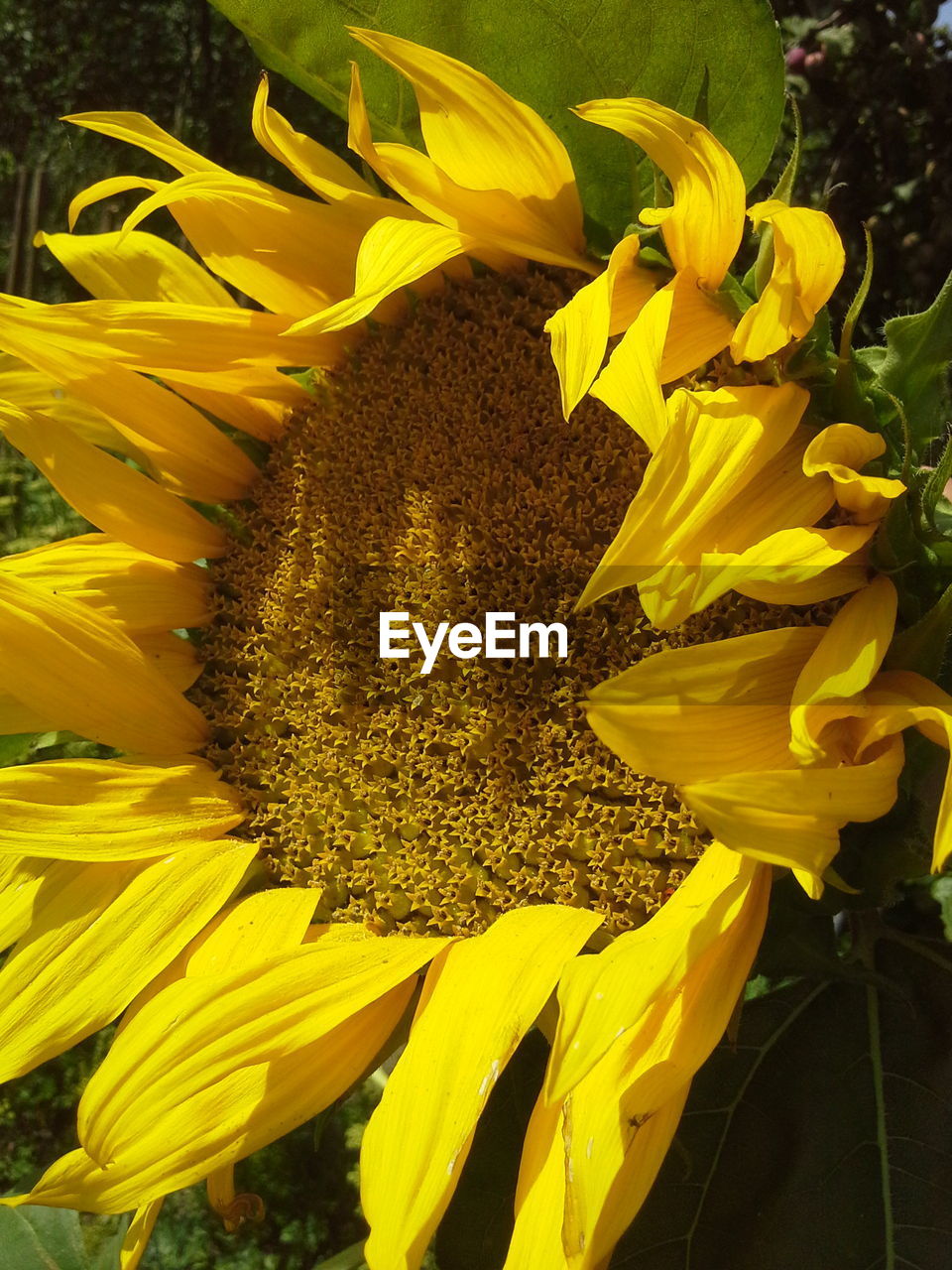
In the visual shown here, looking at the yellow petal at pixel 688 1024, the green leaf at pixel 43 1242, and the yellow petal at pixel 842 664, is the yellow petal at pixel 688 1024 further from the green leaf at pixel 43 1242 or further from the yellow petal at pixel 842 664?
the green leaf at pixel 43 1242

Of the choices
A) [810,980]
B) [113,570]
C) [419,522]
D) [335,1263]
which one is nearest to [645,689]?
[419,522]

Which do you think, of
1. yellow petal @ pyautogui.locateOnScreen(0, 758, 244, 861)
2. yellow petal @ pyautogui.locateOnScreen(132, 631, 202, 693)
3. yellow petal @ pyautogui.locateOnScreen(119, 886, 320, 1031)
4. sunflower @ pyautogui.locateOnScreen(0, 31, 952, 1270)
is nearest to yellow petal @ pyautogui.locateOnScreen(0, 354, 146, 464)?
sunflower @ pyautogui.locateOnScreen(0, 31, 952, 1270)

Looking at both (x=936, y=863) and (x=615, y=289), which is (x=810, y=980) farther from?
(x=615, y=289)

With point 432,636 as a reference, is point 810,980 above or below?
below

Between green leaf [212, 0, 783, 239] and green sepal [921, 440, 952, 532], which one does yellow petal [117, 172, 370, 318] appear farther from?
green sepal [921, 440, 952, 532]

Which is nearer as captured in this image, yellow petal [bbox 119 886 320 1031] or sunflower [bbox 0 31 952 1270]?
sunflower [bbox 0 31 952 1270]

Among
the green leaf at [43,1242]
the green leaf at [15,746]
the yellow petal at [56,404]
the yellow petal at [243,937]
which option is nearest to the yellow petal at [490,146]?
the yellow petal at [56,404]

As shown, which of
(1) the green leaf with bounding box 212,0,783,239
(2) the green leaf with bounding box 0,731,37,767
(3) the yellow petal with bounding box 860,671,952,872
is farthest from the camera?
(2) the green leaf with bounding box 0,731,37,767
